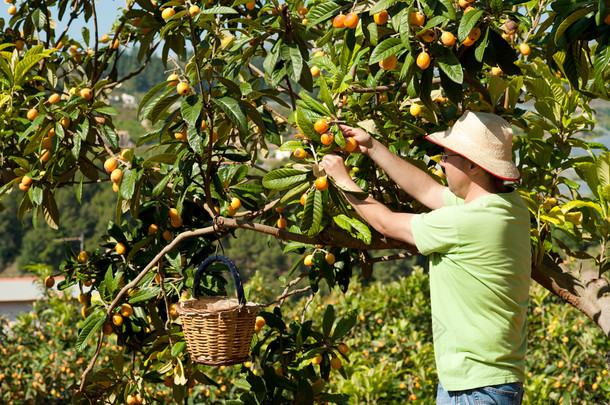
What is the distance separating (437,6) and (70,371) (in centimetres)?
454

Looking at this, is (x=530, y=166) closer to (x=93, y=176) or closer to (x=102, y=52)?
(x=93, y=176)

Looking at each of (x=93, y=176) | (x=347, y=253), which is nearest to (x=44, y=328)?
(x=93, y=176)

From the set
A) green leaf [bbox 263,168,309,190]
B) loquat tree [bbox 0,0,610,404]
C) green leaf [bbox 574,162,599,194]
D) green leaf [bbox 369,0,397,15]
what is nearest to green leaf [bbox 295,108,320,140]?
loquat tree [bbox 0,0,610,404]

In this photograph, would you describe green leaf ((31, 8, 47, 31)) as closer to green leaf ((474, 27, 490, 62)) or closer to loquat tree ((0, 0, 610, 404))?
loquat tree ((0, 0, 610, 404))

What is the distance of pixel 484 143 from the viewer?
1.64 meters

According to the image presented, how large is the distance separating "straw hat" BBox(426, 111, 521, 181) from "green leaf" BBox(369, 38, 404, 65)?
265mm

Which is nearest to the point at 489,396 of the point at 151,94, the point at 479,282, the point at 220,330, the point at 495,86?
the point at 479,282

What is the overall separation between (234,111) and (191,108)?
116mm

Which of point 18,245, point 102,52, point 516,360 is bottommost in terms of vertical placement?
point 18,245

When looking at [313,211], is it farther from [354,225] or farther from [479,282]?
[479,282]

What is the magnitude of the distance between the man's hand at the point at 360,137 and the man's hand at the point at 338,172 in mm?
85

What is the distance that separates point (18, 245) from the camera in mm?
44531

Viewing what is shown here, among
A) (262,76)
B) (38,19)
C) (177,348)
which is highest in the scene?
(38,19)

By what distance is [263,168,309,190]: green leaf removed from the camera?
1.83 meters
